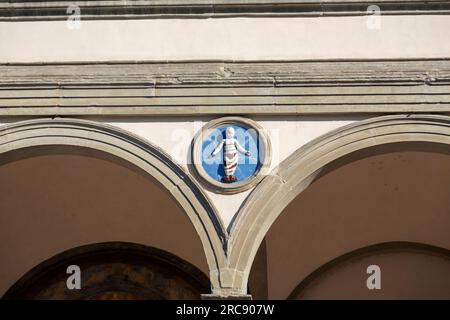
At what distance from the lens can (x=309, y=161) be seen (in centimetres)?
1098

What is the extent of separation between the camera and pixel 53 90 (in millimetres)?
11352

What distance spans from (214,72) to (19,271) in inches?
147

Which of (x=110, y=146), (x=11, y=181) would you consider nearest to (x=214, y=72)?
(x=110, y=146)

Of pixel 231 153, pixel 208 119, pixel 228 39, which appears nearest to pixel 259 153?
pixel 231 153

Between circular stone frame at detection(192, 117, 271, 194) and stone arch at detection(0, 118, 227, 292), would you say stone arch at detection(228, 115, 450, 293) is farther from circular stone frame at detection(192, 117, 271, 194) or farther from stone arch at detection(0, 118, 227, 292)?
stone arch at detection(0, 118, 227, 292)

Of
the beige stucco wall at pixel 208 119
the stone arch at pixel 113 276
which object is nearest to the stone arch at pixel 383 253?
the stone arch at pixel 113 276

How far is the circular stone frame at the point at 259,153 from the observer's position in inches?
432

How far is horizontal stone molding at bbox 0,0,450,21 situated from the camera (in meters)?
11.4

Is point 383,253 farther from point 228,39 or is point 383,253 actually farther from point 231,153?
point 228,39

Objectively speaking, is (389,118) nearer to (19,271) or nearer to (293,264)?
(293,264)

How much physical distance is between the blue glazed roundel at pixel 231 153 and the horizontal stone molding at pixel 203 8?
4.02ft

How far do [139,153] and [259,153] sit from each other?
1.12 m
